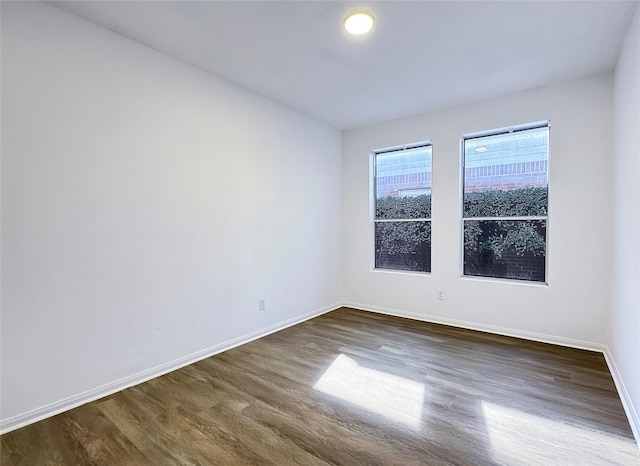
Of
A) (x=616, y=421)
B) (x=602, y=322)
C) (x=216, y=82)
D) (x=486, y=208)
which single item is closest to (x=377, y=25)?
(x=216, y=82)

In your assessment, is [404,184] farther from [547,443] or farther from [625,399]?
[547,443]

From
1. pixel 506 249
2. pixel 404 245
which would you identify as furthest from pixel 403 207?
pixel 506 249

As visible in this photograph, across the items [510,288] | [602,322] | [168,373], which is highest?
[510,288]

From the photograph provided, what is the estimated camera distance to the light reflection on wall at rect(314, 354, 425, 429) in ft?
6.86

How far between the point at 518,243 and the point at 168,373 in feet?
12.4

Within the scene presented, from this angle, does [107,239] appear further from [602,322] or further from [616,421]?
[602,322]

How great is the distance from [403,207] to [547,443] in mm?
3068

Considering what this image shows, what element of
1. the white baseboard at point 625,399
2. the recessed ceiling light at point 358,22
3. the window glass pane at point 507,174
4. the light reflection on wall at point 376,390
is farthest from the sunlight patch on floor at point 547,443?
the recessed ceiling light at point 358,22

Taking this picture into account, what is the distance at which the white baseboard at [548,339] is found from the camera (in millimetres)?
1998

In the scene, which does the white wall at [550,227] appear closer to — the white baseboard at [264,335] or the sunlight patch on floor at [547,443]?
the white baseboard at [264,335]

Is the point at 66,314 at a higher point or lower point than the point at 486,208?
lower

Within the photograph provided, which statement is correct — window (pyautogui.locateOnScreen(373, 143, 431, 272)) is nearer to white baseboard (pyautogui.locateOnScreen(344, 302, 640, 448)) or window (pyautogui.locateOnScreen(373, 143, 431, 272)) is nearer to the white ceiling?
white baseboard (pyautogui.locateOnScreen(344, 302, 640, 448))

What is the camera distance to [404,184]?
14.5 ft

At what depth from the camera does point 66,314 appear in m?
2.18
